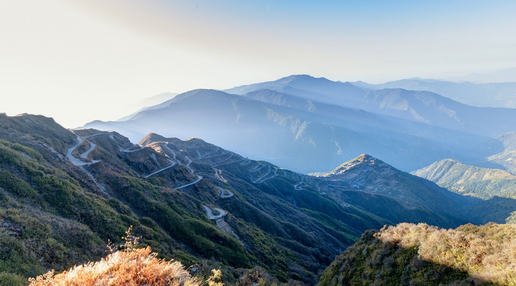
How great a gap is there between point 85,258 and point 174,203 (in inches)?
1452

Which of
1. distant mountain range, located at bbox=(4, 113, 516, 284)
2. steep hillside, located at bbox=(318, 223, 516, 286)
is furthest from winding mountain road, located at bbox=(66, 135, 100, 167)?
steep hillside, located at bbox=(318, 223, 516, 286)

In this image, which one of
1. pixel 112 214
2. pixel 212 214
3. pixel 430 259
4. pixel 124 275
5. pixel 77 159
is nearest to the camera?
pixel 124 275

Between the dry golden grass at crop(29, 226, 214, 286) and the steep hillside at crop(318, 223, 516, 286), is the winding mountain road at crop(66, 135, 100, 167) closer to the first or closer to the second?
the steep hillside at crop(318, 223, 516, 286)

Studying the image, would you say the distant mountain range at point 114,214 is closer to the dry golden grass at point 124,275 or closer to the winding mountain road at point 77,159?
the winding mountain road at point 77,159

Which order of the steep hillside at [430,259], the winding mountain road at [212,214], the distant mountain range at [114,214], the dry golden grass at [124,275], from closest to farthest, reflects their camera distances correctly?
1. the dry golden grass at [124,275]
2. the steep hillside at [430,259]
3. the distant mountain range at [114,214]
4. the winding mountain road at [212,214]

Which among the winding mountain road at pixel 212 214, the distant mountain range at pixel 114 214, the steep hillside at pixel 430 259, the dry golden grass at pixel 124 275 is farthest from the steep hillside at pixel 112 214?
the steep hillside at pixel 430 259

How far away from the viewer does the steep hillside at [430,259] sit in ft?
47.6

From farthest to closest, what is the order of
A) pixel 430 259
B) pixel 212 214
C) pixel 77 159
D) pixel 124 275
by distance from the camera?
pixel 212 214 → pixel 77 159 → pixel 430 259 → pixel 124 275

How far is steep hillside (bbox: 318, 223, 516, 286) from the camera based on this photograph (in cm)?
1450

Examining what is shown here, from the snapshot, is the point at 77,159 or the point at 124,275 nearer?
the point at 124,275

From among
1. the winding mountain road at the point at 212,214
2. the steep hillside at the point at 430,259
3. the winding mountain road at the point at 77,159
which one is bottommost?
the winding mountain road at the point at 212,214

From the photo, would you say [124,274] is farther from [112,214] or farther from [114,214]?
[114,214]

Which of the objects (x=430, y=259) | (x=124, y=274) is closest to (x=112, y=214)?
(x=124, y=274)

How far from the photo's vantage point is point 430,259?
716 inches
